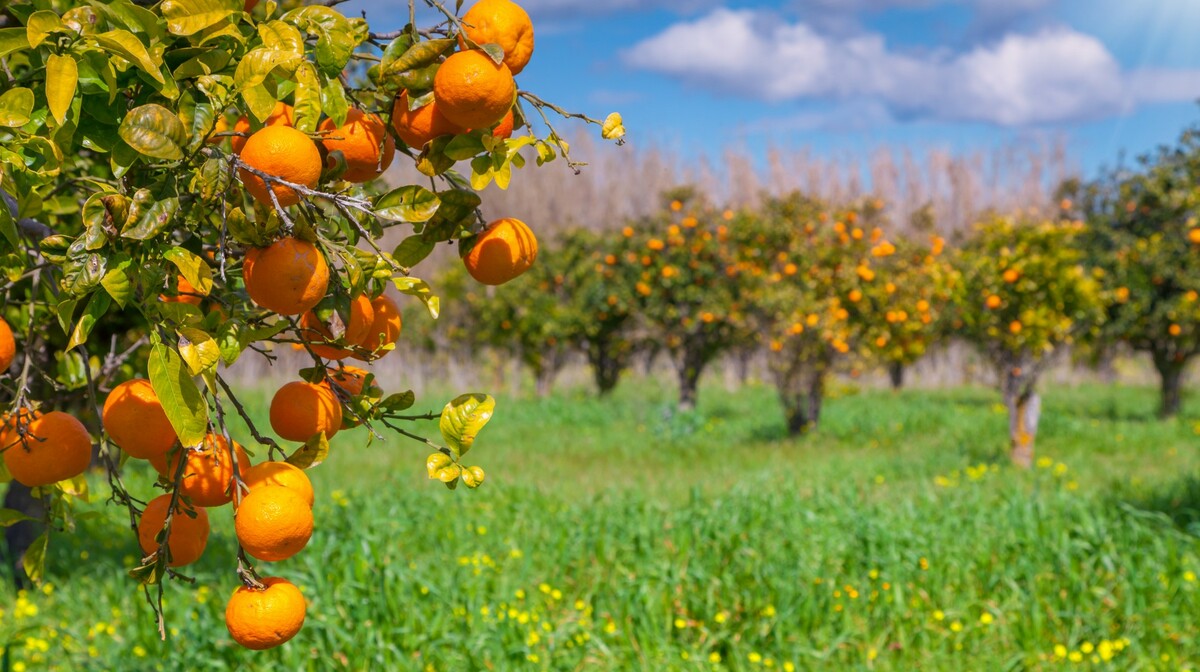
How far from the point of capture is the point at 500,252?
3.68 ft

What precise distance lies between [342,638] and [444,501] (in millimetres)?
2137

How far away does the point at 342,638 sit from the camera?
3166mm

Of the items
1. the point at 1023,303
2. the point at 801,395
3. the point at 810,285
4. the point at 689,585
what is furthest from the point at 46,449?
the point at 810,285

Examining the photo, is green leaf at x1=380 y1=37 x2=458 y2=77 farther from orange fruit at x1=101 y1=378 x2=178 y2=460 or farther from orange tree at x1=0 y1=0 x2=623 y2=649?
orange fruit at x1=101 y1=378 x2=178 y2=460

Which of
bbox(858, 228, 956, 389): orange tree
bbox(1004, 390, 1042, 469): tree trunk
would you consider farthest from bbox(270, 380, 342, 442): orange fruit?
bbox(858, 228, 956, 389): orange tree

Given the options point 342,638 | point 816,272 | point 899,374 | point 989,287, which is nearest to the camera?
point 342,638

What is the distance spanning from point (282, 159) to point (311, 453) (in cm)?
36

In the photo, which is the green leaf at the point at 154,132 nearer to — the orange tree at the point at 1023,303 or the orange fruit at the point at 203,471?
the orange fruit at the point at 203,471

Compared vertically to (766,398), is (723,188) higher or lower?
higher

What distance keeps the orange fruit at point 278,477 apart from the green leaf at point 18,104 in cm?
45

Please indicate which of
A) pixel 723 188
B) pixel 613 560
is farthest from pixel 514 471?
pixel 723 188

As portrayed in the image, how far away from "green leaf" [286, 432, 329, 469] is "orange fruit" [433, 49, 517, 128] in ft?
1.36

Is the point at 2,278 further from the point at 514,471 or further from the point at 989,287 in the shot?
the point at 989,287

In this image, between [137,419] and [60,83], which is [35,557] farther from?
[60,83]
